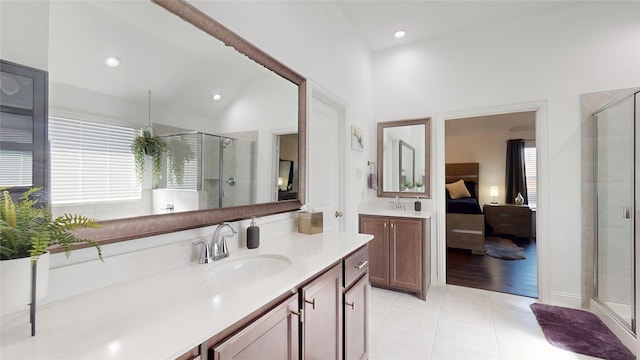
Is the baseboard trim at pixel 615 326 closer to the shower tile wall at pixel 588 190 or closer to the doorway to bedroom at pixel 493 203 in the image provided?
the shower tile wall at pixel 588 190

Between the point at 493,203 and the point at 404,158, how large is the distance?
149 inches

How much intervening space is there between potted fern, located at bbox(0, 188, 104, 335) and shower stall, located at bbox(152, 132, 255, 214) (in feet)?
1.37

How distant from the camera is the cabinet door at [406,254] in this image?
9.38 ft

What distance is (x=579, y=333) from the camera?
2203 millimetres

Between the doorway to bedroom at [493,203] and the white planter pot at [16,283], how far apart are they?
3627mm

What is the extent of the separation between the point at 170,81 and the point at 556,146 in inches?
135

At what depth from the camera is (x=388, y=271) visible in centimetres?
301

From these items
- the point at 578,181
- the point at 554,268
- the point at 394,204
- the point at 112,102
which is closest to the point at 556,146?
the point at 578,181

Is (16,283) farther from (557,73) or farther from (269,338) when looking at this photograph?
(557,73)

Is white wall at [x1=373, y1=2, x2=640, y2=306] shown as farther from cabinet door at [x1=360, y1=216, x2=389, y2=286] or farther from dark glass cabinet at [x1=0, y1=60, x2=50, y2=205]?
dark glass cabinet at [x1=0, y1=60, x2=50, y2=205]

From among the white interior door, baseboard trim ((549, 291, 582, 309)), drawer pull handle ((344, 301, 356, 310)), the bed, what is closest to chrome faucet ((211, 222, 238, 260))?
drawer pull handle ((344, 301, 356, 310))

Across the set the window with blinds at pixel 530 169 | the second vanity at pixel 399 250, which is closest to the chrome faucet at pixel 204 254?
the second vanity at pixel 399 250

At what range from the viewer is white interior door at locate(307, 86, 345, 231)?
95.4 inches

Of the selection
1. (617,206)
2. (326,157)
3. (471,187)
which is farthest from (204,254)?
(471,187)
